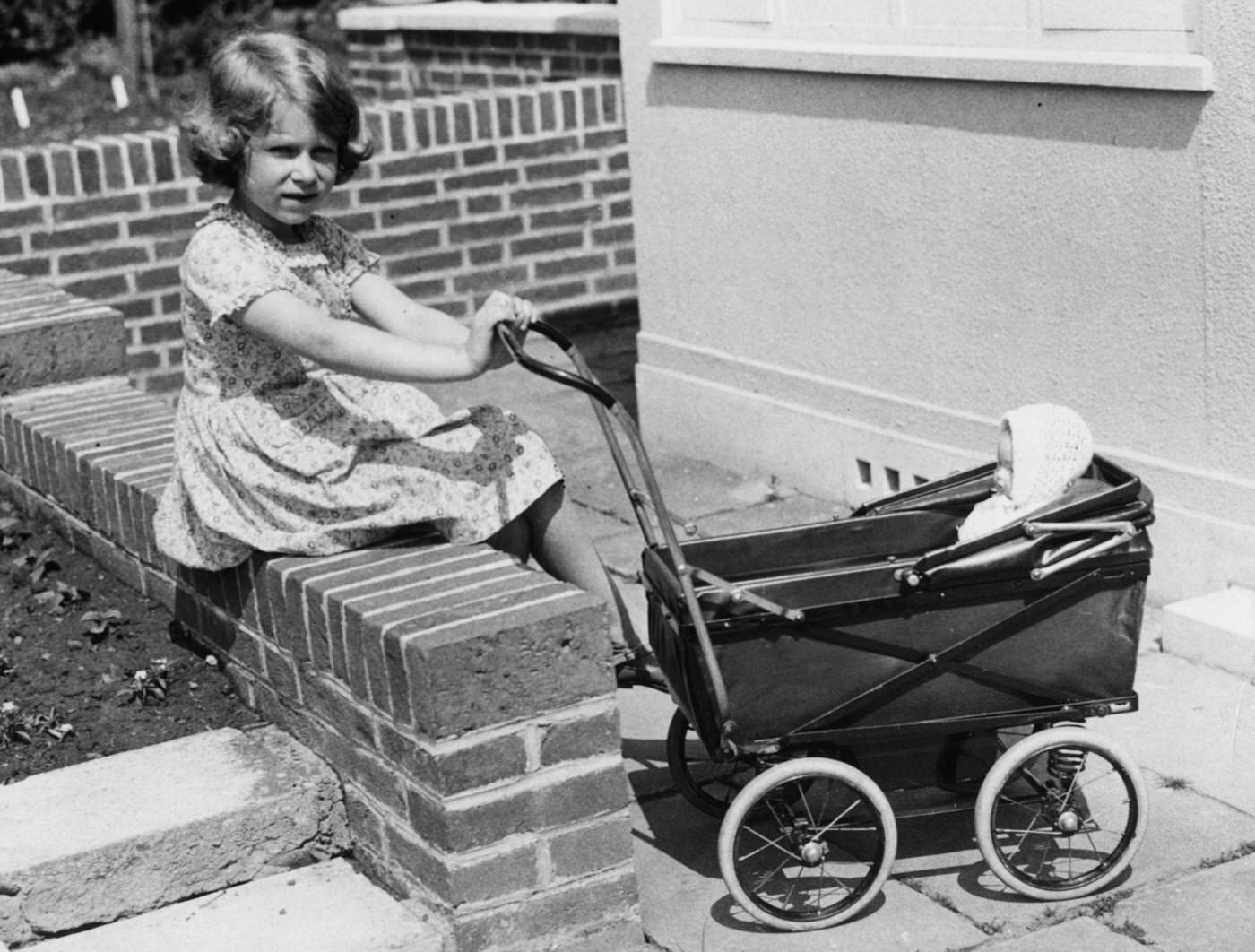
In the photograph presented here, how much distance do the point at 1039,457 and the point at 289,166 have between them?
168 cm

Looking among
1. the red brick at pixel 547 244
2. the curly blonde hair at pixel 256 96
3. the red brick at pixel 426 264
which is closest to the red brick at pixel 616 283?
the red brick at pixel 547 244

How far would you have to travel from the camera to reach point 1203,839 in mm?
3885

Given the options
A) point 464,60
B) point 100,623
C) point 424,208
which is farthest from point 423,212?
point 100,623

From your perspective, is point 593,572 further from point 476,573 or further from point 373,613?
point 373,613

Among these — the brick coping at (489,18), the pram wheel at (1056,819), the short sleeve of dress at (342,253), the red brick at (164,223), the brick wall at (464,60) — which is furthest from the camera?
the brick wall at (464,60)

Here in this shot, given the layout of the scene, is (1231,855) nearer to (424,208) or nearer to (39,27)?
(424,208)

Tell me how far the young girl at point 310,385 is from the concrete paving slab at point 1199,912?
1.13 meters

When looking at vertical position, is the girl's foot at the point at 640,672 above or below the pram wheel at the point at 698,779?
above

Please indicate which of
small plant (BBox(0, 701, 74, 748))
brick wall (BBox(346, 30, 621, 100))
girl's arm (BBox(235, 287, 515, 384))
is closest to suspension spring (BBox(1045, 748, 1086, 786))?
girl's arm (BBox(235, 287, 515, 384))

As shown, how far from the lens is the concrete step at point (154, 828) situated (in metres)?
3.58

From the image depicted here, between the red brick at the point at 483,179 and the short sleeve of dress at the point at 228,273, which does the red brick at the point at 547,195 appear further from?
the short sleeve of dress at the point at 228,273

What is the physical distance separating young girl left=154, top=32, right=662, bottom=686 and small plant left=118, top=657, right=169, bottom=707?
0.39 meters

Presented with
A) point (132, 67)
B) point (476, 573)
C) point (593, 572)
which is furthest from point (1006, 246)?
point (132, 67)

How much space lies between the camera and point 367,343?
3773 mm
